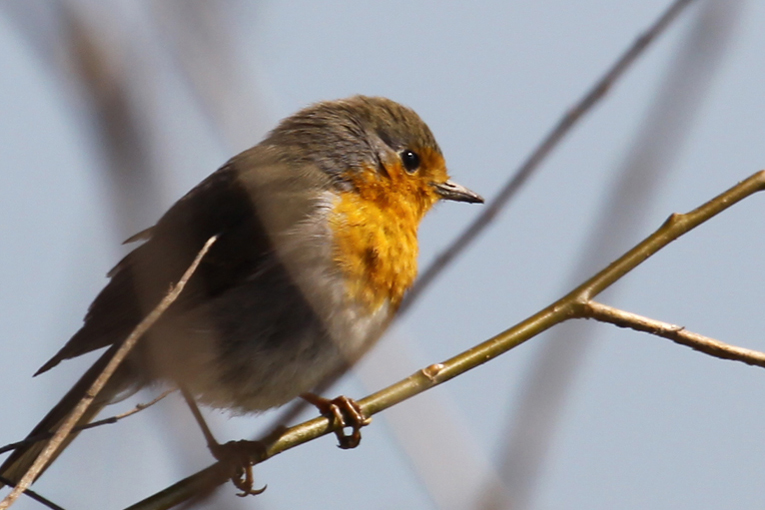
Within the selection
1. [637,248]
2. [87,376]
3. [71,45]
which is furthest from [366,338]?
[71,45]

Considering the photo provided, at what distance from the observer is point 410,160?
15.5 ft

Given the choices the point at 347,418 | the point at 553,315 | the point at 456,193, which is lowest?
the point at 347,418

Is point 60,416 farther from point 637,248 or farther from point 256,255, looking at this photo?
point 637,248

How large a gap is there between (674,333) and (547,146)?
0.78 metres

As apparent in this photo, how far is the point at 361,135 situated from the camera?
4.64 m

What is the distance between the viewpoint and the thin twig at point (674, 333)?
95.2 inches

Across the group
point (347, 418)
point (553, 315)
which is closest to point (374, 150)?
point (347, 418)

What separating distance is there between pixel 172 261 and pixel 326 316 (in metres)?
0.67

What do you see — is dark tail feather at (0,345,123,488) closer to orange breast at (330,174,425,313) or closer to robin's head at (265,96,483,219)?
orange breast at (330,174,425,313)

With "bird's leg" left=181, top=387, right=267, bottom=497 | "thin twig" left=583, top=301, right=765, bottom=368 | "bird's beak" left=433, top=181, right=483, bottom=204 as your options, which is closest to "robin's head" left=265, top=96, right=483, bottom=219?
"bird's beak" left=433, top=181, right=483, bottom=204

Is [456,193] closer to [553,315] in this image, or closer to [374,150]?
[374,150]

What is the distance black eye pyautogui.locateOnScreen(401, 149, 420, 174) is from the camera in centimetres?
471

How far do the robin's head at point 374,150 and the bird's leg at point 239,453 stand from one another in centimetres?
126

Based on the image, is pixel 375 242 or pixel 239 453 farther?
pixel 375 242
